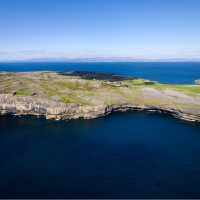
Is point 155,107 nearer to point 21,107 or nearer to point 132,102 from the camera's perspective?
point 132,102

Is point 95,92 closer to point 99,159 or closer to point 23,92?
point 23,92

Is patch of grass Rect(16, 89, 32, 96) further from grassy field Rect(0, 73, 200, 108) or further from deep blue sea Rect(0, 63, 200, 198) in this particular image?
deep blue sea Rect(0, 63, 200, 198)

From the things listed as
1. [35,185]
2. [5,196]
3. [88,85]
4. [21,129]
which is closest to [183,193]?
[35,185]

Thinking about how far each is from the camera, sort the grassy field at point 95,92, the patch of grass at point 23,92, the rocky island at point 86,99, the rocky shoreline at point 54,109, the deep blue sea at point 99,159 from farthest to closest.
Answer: the patch of grass at point 23,92
the grassy field at point 95,92
the rocky island at point 86,99
the rocky shoreline at point 54,109
the deep blue sea at point 99,159

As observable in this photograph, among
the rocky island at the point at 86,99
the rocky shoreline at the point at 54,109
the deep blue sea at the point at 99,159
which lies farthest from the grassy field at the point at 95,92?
the deep blue sea at the point at 99,159

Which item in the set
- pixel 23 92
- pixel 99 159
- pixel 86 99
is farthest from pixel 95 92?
pixel 99 159

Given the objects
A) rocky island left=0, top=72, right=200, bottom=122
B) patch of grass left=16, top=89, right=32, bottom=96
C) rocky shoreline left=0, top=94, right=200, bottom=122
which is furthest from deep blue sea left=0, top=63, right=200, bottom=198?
patch of grass left=16, top=89, right=32, bottom=96

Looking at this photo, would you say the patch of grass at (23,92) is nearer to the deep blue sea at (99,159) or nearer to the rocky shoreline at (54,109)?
the rocky shoreline at (54,109)
